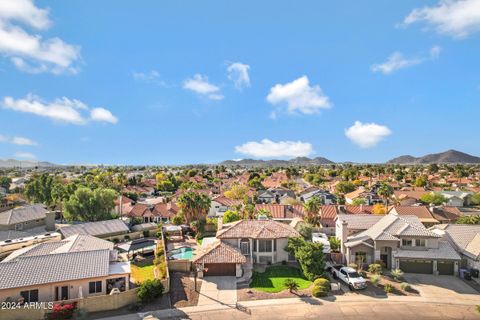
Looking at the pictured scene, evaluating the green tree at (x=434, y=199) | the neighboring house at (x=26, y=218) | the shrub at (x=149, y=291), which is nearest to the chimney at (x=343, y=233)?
the shrub at (x=149, y=291)

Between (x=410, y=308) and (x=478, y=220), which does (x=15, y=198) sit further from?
(x=478, y=220)

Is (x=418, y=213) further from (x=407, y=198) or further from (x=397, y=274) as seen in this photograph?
(x=397, y=274)

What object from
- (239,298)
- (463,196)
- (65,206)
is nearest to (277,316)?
(239,298)

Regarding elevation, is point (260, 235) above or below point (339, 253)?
above

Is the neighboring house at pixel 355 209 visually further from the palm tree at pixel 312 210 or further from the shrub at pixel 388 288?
the shrub at pixel 388 288

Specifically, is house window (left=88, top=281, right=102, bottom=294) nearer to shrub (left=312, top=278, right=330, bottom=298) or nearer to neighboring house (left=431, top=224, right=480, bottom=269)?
shrub (left=312, top=278, right=330, bottom=298)
